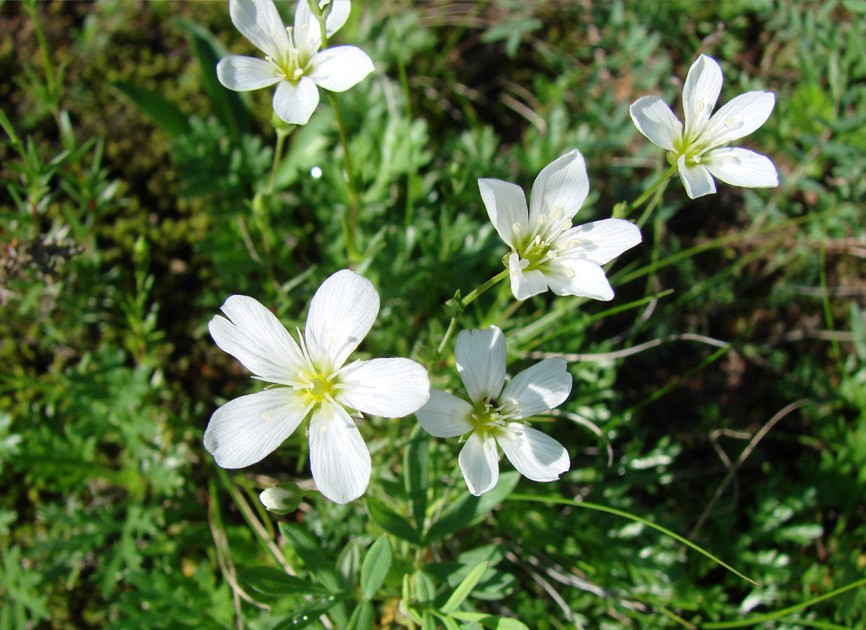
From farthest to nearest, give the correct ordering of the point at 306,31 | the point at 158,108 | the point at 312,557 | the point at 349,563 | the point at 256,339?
the point at 158,108, the point at 306,31, the point at 349,563, the point at 312,557, the point at 256,339

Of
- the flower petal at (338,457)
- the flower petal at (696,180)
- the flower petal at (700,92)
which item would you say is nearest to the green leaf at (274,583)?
the flower petal at (338,457)

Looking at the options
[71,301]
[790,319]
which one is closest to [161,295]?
[71,301]

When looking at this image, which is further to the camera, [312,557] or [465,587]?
[312,557]

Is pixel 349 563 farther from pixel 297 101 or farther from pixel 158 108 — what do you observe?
pixel 158 108

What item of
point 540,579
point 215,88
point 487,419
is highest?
point 215,88

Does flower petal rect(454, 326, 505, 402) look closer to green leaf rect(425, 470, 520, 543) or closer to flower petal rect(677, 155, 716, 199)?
green leaf rect(425, 470, 520, 543)

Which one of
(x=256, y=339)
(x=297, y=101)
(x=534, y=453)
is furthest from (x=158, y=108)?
(x=534, y=453)

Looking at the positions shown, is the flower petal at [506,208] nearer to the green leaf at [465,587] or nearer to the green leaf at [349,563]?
the green leaf at [465,587]

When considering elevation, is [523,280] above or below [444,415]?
above
